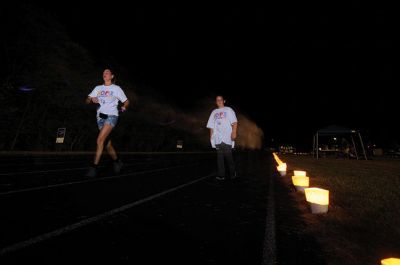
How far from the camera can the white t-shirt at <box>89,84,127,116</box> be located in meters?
7.84

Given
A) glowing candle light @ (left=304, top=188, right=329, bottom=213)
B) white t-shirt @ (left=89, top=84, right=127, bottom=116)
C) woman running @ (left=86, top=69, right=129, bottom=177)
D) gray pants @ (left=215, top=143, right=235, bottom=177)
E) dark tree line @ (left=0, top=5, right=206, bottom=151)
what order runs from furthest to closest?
dark tree line @ (left=0, top=5, right=206, bottom=151), gray pants @ (left=215, top=143, right=235, bottom=177), white t-shirt @ (left=89, top=84, right=127, bottom=116), woman running @ (left=86, top=69, right=129, bottom=177), glowing candle light @ (left=304, top=188, right=329, bottom=213)

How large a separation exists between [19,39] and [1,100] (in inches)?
139

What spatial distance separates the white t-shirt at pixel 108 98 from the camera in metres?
7.84

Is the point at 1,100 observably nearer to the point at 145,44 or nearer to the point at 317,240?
the point at 317,240

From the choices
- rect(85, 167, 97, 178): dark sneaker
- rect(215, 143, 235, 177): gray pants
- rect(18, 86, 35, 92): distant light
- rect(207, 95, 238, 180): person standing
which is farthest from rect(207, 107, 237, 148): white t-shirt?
rect(18, 86, 35, 92): distant light

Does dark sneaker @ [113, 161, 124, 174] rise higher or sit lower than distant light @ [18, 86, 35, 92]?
lower

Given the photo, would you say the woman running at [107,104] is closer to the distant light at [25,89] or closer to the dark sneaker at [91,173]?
the dark sneaker at [91,173]

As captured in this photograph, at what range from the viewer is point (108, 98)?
7867mm

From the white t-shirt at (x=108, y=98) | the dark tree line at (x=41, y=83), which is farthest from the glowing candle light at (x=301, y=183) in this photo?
the dark tree line at (x=41, y=83)

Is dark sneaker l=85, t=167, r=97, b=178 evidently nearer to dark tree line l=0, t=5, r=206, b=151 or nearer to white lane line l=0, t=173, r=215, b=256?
white lane line l=0, t=173, r=215, b=256

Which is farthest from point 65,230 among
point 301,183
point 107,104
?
point 107,104

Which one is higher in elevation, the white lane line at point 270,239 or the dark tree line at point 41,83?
the dark tree line at point 41,83

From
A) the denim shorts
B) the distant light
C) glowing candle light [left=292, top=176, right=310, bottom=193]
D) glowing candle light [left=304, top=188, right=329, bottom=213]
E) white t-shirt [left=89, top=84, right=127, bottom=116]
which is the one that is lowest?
glowing candle light [left=304, top=188, right=329, bottom=213]

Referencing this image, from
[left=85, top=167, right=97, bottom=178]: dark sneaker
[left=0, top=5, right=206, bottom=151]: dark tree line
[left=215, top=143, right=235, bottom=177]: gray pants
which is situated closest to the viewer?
[left=85, top=167, right=97, bottom=178]: dark sneaker
